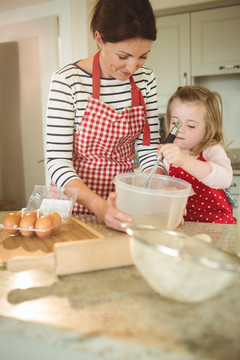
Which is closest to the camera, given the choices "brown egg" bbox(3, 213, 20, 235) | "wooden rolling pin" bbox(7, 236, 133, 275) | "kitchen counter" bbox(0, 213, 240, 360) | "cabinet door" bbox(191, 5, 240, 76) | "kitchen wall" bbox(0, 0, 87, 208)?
"kitchen counter" bbox(0, 213, 240, 360)

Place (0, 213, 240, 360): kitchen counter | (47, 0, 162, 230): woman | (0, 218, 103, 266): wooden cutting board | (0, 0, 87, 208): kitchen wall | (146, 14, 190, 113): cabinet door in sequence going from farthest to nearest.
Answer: (146, 14, 190, 113): cabinet door < (0, 0, 87, 208): kitchen wall < (47, 0, 162, 230): woman < (0, 218, 103, 266): wooden cutting board < (0, 213, 240, 360): kitchen counter

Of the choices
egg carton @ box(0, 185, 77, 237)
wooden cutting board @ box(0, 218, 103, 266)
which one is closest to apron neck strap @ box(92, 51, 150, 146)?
egg carton @ box(0, 185, 77, 237)

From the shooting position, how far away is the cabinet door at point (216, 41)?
2715mm

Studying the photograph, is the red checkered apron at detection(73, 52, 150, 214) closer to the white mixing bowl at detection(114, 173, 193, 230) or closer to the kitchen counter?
the white mixing bowl at detection(114, 173, 193, 230)

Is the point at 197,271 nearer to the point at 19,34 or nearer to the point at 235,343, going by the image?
the point at 235,343

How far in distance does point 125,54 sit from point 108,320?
0.78 metres

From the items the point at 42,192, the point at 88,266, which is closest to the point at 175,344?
the point at 88,266

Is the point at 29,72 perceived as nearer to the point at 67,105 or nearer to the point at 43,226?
the point at 67,105

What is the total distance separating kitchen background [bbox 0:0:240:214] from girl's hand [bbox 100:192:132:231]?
1.77 m

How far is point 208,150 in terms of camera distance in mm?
1321

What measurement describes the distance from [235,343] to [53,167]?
825 millimetres

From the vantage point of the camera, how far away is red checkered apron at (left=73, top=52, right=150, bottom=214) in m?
1.19

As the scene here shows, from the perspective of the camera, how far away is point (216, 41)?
2795mm

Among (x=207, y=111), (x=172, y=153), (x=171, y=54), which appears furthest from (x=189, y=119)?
(x=171, y=54)
